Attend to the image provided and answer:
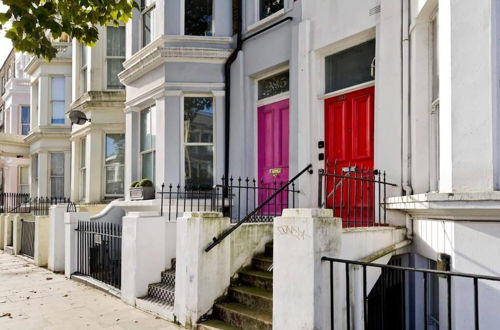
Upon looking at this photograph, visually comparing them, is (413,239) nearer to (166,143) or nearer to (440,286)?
(440,286)

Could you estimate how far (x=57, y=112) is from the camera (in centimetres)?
1788

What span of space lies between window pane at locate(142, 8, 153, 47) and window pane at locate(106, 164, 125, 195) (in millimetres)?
4006

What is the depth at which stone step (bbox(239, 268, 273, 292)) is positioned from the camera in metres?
5.83

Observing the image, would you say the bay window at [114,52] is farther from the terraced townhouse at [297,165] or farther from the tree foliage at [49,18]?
the tree foliage at [49,18]

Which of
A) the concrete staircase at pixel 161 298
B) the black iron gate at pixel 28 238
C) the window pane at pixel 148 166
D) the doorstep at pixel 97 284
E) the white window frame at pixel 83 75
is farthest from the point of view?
the white window frame at pixel 83 75

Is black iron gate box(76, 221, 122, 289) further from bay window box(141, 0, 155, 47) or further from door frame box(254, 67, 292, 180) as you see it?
bay window box(141, 0, 155, 47)

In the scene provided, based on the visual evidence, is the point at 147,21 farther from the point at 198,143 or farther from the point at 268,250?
the point at 268,250

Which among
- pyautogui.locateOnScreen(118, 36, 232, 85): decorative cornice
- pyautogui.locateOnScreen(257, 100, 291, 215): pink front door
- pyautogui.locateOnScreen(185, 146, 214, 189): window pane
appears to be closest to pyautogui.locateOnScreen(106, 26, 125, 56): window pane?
pyautogui.locateOnScreen(118, 36, 232, 85): decorative cornice

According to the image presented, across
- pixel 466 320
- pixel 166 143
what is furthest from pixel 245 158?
pixel 466 320

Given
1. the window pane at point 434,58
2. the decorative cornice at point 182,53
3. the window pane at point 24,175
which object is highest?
the decorative cornice at point 182,53

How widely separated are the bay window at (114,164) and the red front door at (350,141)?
7637 mm

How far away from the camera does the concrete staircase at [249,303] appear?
5.26 meters

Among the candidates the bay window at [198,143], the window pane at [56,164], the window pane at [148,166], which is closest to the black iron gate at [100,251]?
the window pane at [148,166]

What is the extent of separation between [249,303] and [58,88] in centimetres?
1503
